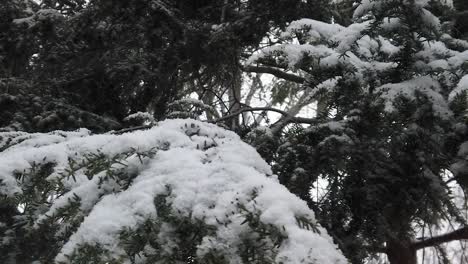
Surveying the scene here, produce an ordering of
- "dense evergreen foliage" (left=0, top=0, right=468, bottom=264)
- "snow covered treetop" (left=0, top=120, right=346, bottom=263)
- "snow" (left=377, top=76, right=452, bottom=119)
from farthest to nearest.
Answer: "snow" (left=377, top=76, right=452, bottom=119)
"dense evergreen foliage" (left=0, top=0, right=468, bottom=264)
"snow covered treetop" (left=0, top=120, right=346, bottom=263)

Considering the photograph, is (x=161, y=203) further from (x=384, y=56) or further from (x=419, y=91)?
(x=384, y=56)

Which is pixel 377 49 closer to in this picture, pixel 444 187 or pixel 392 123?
pixel 392 123

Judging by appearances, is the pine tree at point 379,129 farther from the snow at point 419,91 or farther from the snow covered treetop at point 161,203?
the snow covered treetop at point 161,203

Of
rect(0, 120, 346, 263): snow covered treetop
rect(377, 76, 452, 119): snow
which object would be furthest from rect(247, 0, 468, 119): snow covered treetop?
rect(0, 120, 346, 263): snow covered treetop

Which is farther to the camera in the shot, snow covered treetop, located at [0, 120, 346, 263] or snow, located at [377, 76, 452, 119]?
snow, located at [377, 76, 452, 119]

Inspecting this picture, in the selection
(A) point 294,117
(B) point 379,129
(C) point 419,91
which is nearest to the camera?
(C) point 419,91

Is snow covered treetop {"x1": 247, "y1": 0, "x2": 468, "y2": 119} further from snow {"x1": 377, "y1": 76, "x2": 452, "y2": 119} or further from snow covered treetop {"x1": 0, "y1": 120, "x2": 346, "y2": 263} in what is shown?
snow covered treetop {"x1": 0, "y1": 120, "x2": 346, "y2": 263}

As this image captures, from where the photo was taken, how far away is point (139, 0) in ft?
11.2

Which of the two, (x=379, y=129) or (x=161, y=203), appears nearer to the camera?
(x=161, y=203)

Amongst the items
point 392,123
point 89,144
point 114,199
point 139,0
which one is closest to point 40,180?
point 89,144

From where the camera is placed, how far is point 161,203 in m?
1.11

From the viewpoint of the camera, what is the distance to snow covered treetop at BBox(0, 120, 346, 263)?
0.97m

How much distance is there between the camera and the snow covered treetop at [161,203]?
3.17ft

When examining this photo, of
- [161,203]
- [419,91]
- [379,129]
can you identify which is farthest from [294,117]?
[161,203]
